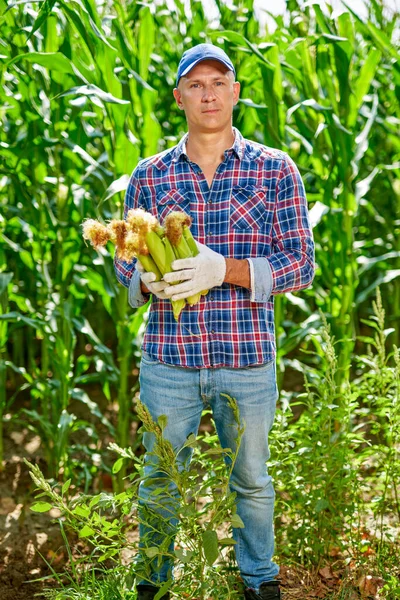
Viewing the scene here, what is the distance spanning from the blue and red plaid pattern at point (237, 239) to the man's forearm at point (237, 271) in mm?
84

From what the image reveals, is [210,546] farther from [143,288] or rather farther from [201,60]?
[201,60]

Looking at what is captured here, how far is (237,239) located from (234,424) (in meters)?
0.54

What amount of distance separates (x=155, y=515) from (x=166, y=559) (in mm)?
245

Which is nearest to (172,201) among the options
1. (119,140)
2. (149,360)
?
(149,360)

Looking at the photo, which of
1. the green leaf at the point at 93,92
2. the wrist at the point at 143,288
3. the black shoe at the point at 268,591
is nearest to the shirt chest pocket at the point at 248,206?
the wrist at the point at 143,288

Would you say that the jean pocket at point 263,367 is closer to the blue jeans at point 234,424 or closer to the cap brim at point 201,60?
the blue jeans at point 234,424

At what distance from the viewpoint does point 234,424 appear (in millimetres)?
2174

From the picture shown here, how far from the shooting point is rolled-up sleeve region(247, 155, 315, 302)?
2.09 metres

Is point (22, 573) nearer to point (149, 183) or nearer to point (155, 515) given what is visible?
point (155, 515)

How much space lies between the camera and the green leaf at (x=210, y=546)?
1949 mm

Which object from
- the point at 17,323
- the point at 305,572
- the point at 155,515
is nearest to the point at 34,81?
the point at 17,323

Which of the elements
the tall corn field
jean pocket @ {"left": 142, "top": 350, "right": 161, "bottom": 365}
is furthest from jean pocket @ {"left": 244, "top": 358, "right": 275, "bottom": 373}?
the tall corn field

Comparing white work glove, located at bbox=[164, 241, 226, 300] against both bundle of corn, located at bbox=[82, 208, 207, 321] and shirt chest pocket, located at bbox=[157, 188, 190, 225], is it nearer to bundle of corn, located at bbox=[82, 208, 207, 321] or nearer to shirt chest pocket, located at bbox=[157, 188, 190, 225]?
bundle of corn, located at bbox=[82, 208, 207, 321]

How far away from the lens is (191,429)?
2.28 meters
